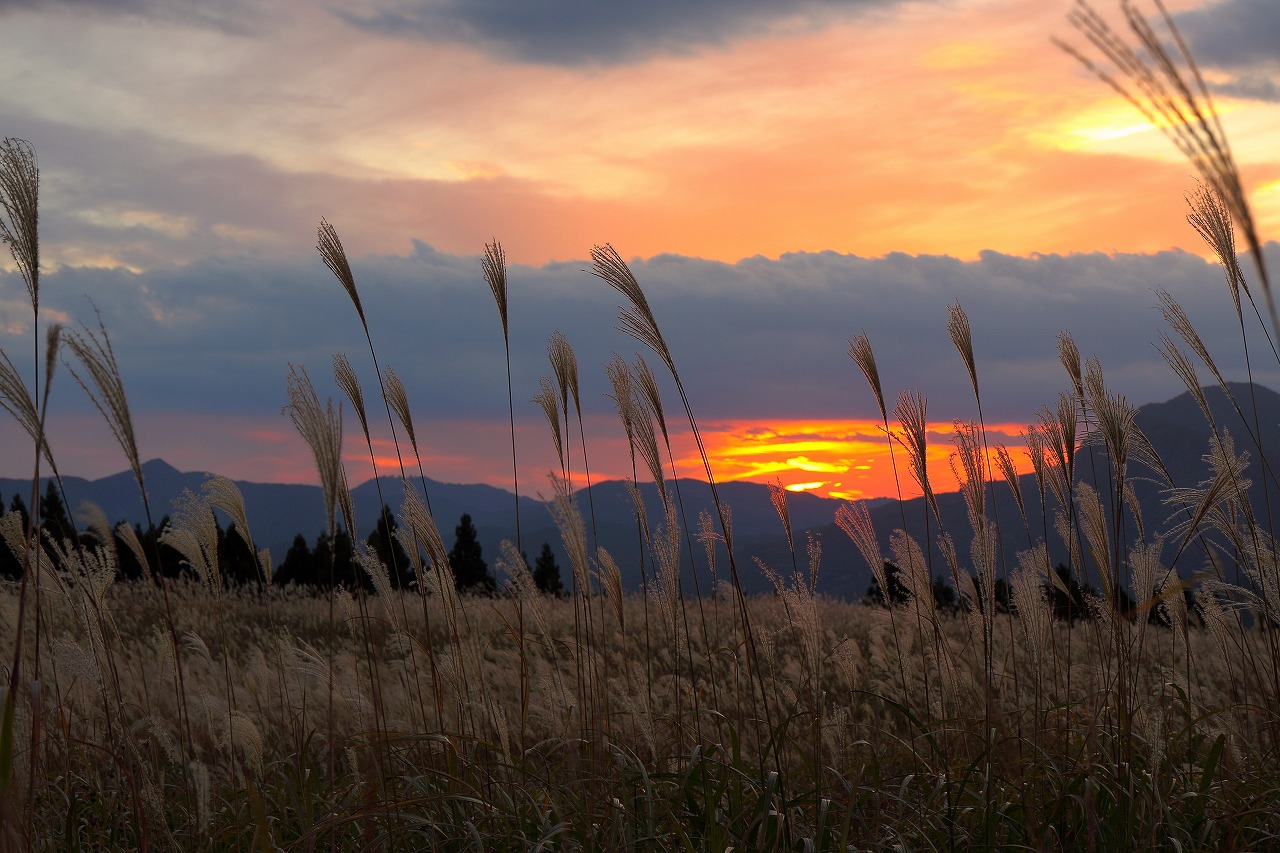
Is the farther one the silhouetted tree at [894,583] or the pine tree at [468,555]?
the pine tree at [468,555]

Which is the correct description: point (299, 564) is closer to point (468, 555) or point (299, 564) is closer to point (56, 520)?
point (468, 555)

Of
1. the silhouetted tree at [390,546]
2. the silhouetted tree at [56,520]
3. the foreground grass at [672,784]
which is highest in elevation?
the silhouetted tree at [56,520]

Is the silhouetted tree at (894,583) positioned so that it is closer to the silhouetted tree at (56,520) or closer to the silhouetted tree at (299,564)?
the silhouetted tree at (56,520)

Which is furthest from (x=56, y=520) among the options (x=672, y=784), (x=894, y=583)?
(x=894, y=583)

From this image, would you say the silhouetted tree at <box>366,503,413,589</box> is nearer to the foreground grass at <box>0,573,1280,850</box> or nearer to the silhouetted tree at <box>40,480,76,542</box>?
the foreground grass at <box>0,573,1280,850</box>

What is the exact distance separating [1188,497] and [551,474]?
230 cm

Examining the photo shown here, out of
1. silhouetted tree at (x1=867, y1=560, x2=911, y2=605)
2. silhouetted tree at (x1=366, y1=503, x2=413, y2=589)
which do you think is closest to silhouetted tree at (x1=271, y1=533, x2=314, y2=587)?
silhouetted tree at (x1=366, y1=503, x2=413, y2=589)

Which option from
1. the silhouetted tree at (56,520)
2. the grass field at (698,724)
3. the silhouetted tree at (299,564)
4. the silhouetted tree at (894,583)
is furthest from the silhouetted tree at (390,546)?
the silhouetted tree at (299,564)

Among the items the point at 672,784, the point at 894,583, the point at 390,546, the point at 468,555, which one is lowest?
the point at 468,555

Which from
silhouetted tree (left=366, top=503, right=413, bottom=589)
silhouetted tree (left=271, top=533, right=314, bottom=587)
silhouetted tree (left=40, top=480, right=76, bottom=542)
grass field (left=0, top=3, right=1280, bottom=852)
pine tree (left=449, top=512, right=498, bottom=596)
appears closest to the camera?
grass field (left=0, top=3, right=1280, bottom=852)

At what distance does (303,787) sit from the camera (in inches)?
136

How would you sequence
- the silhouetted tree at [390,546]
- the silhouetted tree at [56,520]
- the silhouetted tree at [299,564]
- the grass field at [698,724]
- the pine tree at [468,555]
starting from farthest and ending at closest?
the silhouetted tree at [299,564]
the pine tree at [468,555]
the silhouetted tree at [56,520]
the silhouetted tree at [390,546]
the grass field at [698,724]

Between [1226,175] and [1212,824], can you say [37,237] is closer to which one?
[1226,175]

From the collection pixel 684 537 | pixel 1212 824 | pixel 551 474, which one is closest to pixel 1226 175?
pixel 551 474
